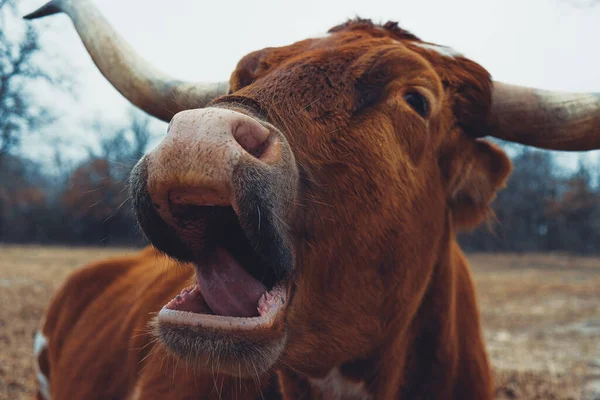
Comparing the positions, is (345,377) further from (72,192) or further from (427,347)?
(72,192)

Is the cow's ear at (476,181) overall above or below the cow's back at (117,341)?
above

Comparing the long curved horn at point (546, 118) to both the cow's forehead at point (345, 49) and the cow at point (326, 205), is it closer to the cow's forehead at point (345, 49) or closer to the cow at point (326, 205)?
the cow at point (326, 205)

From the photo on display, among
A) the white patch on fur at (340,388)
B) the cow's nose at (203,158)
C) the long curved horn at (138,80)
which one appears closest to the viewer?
the cow's nose at (203,158)

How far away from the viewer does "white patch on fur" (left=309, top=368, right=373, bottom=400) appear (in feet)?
7.47

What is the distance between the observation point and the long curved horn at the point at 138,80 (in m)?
2.77

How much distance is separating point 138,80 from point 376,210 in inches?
61.3

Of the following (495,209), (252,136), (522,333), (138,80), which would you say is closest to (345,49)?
(252,136)

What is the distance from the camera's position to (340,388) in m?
2.29

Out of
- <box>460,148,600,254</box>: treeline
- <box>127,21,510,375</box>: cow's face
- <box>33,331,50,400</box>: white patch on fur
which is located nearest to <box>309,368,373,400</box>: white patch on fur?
<box>127,21,510,375</box>: cow's face

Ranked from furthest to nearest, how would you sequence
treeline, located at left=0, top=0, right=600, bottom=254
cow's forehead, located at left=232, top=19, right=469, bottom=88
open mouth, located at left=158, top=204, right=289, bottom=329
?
treeline, located at left=0, top=0, right=600, bottom=254 < cow's forehead, located at left=232, top=19, right=469, bottom=88 < open mouth, located at left=158, top=204, right=289, bottom=329

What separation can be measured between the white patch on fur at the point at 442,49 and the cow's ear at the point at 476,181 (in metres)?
0.41

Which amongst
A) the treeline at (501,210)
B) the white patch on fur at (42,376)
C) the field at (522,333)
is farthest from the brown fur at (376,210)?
the treeline at (501,210)

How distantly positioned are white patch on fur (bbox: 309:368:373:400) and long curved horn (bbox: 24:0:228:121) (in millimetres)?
1480

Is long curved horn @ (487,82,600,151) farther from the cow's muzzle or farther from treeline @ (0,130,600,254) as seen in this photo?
treeline @ (0,130,600,254)
